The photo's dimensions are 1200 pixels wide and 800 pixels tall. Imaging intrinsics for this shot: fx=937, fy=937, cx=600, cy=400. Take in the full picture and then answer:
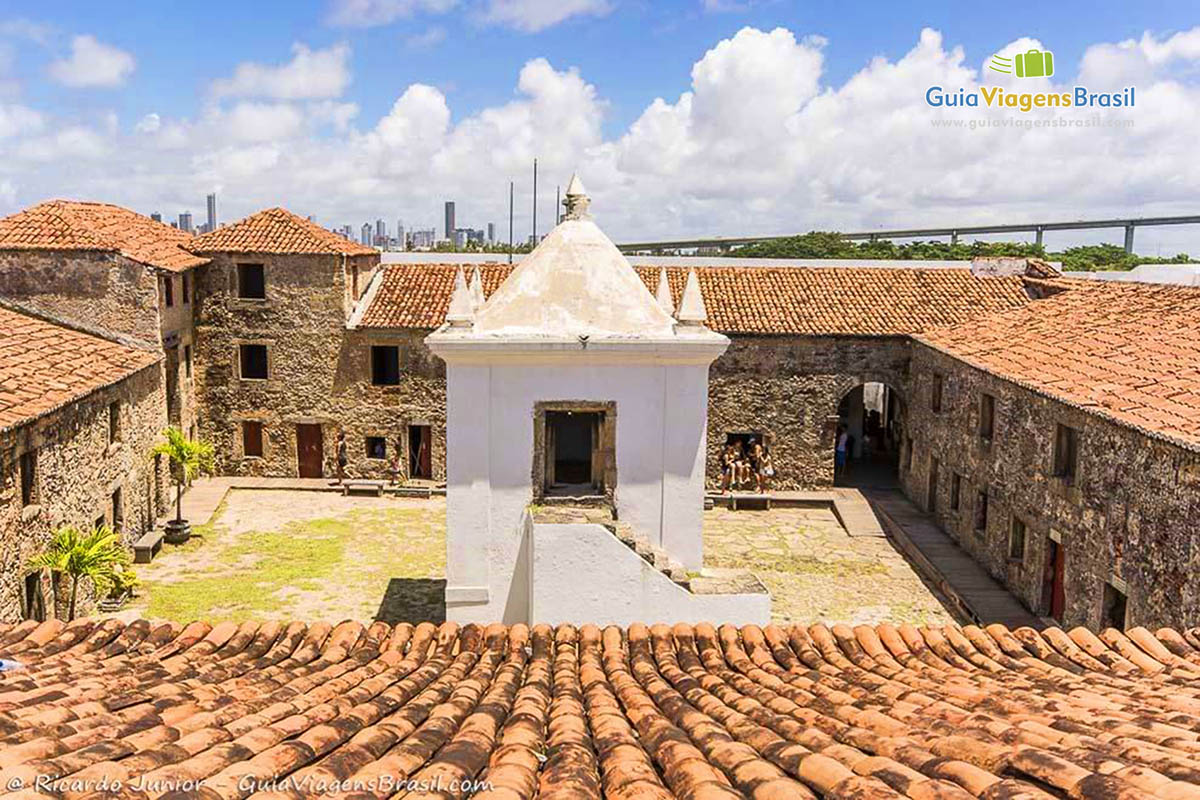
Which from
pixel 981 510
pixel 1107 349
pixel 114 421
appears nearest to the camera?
pixel 1107 349

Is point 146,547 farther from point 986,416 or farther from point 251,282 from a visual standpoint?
point 986,416

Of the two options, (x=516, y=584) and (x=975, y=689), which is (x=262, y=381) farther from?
(x=975, y=689)

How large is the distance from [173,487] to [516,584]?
56.1 feet

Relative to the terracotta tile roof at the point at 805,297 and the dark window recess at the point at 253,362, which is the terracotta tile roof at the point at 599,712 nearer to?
the terracotta tile roof at the point at 805,297

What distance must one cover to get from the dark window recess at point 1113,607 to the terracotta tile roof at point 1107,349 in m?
2.87

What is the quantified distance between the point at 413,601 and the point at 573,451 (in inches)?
233

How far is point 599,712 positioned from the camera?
601 centimetres

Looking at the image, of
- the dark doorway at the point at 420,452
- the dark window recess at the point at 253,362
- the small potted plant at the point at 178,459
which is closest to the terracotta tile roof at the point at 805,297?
the dark doorway at the point at 420,452

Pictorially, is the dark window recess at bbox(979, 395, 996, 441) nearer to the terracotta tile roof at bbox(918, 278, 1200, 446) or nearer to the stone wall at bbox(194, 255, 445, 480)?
the terracotta tile roof at bbox(918, 278, 1200, 446)

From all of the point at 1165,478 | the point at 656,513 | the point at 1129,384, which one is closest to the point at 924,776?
the point at 656,513

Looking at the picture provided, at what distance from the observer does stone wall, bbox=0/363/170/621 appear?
15000 millimetres

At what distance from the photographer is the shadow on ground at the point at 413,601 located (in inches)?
733

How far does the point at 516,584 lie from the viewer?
13688mm

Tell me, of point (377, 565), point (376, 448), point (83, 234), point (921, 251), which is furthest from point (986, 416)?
point (921, 251)
